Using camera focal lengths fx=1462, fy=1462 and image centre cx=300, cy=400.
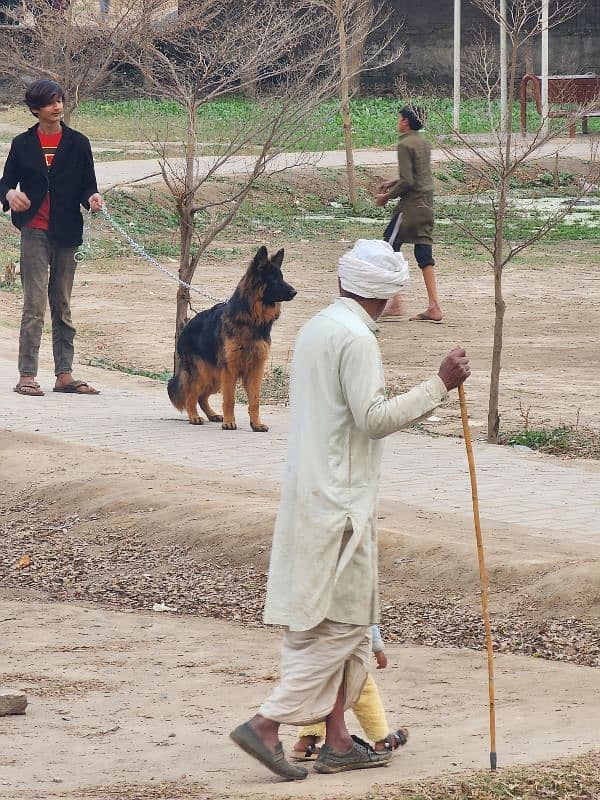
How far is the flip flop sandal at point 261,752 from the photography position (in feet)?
15.4

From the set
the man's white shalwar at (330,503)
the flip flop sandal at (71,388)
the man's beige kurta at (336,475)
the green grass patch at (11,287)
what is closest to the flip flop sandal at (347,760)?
the man's white shalwar at (330,503)

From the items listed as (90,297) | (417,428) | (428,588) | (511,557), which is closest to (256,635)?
(428,588)

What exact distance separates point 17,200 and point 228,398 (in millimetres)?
2010

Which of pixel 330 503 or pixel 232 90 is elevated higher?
pixel 232 90

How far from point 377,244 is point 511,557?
2656 millimetres

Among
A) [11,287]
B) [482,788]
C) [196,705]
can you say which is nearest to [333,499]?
[482,788]

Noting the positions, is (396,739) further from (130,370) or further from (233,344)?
(130,370)

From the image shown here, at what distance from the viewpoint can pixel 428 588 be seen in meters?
6.91

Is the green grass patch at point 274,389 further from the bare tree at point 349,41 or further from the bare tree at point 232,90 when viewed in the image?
the bare tree at point 349,41

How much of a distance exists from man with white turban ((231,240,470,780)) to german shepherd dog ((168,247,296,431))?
204 inches

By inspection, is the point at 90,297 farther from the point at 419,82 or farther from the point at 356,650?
the point at 419,82

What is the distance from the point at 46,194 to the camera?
10414 millimetres

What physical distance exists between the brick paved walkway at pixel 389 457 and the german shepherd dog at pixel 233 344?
23cm

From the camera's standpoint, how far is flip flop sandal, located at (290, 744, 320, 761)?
503cm
